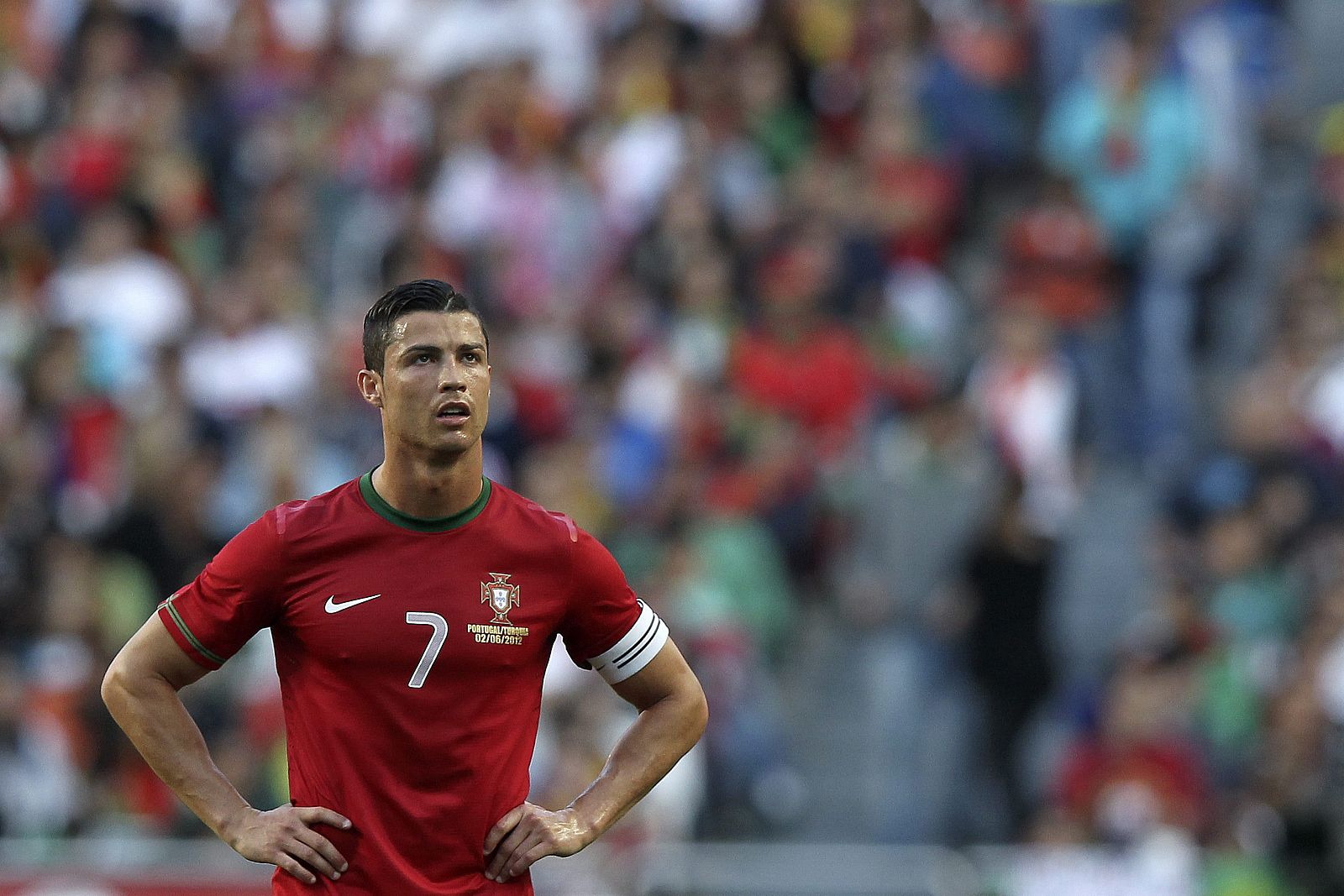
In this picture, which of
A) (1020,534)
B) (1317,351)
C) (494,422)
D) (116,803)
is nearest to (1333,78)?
(1317,351)

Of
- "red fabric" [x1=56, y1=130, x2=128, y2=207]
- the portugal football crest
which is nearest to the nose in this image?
the portugal football crest

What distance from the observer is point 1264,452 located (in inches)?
467

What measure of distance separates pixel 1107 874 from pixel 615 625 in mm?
5649

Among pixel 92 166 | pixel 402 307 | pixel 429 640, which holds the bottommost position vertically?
pixel 429 640

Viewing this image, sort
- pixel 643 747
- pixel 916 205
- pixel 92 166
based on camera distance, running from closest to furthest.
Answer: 1. pixel 643 747
2. pixel 916 205
3. pixel 92 166

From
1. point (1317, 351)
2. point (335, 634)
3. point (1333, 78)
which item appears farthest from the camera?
point (1333, 78)

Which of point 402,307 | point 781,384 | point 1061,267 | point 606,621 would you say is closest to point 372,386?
point 402,307

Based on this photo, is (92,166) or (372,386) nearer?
(372,386)

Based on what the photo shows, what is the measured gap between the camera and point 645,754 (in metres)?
5.73

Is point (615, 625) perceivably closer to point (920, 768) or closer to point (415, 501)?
point (415, 501)

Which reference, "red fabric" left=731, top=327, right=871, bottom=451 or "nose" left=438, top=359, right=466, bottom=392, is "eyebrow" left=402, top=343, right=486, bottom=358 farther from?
"red fabric" left=731, top=327, right=871, bottom=451

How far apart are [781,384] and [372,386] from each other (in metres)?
7.36

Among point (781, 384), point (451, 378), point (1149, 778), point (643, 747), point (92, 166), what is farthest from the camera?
point (92, 166)

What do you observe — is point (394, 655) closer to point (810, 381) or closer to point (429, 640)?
point (429, 640)
